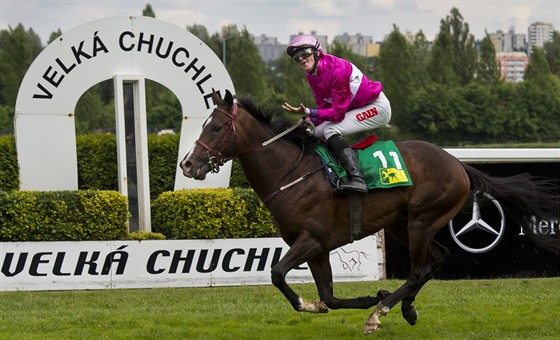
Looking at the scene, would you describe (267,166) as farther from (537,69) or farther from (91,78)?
(537,69)

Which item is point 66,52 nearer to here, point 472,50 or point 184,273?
point 184,273

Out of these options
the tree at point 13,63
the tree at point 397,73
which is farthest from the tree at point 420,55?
the tree at point 13,63

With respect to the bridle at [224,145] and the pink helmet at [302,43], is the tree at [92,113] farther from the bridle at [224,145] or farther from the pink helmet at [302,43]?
the bridle at [224,145]

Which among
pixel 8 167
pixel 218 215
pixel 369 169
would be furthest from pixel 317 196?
pixel 8 167

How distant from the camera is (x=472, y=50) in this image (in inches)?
1988

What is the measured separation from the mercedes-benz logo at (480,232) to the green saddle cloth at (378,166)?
3465 millimetres

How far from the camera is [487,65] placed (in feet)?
168

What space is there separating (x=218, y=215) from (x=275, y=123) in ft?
11.0

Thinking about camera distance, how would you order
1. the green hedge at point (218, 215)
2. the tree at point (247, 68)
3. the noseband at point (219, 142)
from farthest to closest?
the tree at point (247, 68) → the green hedge at point (218, 215) → the noseband at point (219, 142)

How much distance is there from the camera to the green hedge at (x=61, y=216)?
9.80 m

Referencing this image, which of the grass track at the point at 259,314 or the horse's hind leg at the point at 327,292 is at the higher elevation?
the horse's hind leg at the point at 327,292

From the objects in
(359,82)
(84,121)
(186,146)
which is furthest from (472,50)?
(359,82)

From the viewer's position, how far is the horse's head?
21.0ft

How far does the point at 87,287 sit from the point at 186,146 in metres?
2.18
